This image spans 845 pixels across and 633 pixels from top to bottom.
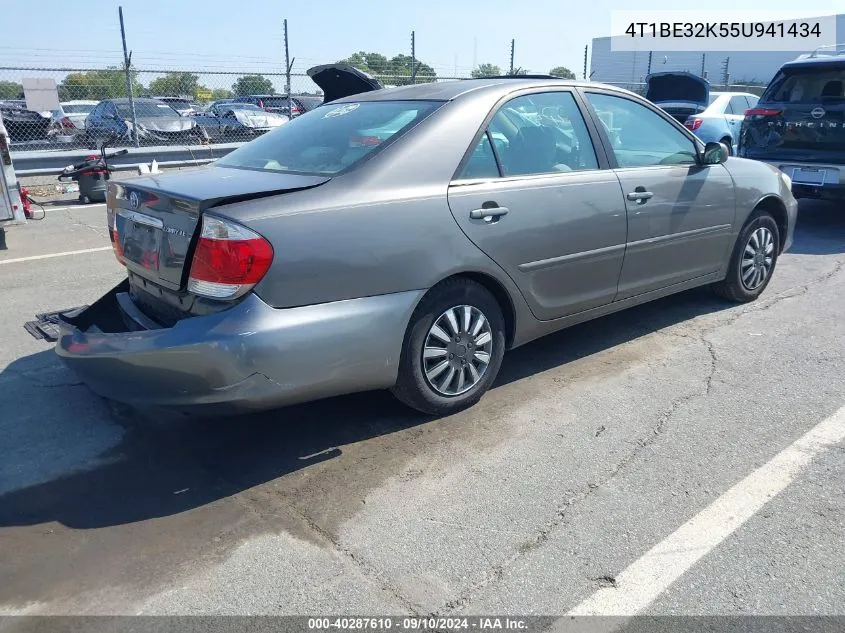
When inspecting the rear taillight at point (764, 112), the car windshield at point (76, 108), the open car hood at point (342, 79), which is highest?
the open car hood at point (342, 79)

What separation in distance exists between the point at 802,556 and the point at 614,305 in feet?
6.72

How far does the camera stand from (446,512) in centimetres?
287

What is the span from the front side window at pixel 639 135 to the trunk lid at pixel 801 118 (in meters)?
4.17

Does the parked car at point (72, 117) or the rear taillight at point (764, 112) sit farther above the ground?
the rear taillight at point (764, 112)

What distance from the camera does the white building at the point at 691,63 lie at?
46.8 meters

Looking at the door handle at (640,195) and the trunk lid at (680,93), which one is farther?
the trunk lid at (680,93)

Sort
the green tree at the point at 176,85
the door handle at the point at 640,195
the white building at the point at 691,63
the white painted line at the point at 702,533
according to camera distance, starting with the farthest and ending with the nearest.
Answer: the white building at the point at 691,63 → the green tree at the point at 176,85 → the door handle at the point at 640,195 → the white painted line at the point at 702,533

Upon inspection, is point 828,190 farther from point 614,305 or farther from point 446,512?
point 446,512

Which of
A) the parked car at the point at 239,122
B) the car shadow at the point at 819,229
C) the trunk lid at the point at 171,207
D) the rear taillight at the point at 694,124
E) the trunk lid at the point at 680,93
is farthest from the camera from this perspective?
the parked car at the point at 239,122

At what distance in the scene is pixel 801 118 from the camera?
814cm

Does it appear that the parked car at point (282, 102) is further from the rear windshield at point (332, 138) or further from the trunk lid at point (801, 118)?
the rear windshield at point (332, 138)

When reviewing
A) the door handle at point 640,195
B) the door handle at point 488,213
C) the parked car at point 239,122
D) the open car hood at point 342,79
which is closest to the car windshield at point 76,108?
the parked car at point 239,122

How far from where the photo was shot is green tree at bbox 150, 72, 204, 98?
1353 centimetres

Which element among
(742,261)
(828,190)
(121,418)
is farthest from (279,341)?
(828,190)
